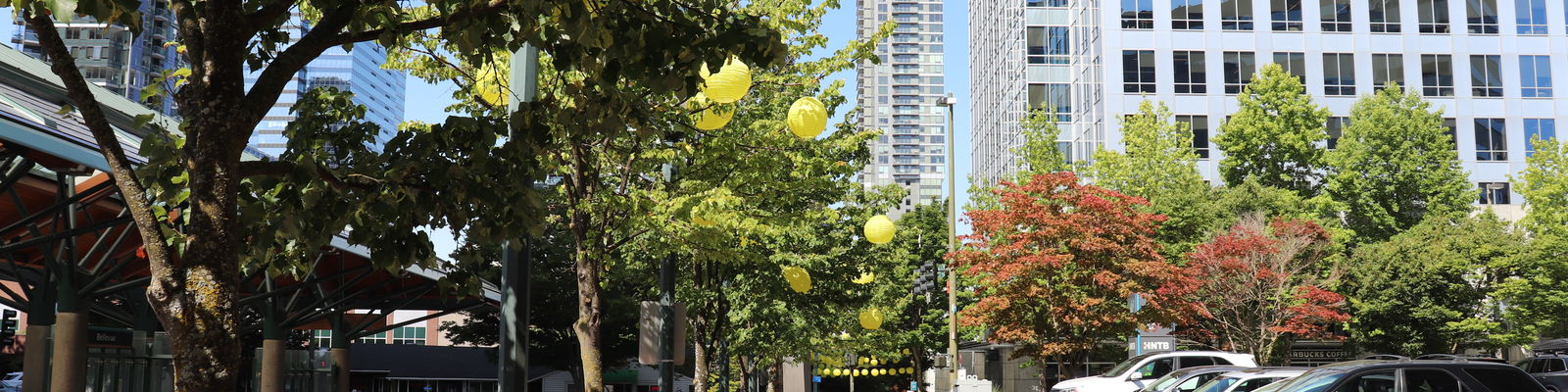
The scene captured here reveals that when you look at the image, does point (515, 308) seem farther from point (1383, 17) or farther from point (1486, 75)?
point (1486, 75)

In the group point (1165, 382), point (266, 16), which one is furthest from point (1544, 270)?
point (266, 16)

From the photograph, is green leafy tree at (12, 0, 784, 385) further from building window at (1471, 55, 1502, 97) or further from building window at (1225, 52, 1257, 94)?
building window at (1471, 55, 1502, 97)

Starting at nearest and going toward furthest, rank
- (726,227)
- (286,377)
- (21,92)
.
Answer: (21,92)
(726,227)
(286,377)

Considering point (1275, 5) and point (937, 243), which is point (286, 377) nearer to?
point (937, 243)

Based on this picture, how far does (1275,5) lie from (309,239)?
5978cm

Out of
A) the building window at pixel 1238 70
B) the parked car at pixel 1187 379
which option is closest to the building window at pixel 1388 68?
the building window at pixel 1238 70

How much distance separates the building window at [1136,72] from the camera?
6000 centimetres

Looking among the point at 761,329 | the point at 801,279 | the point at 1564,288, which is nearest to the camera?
the point at 801,279

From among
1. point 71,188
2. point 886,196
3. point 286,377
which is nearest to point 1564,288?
point 886,196

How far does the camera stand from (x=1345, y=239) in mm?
39625

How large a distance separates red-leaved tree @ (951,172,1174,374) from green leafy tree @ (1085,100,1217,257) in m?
8.68

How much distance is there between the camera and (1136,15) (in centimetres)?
6053

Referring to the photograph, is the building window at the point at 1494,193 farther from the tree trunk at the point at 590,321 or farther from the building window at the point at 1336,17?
the tree trunk at the point at 590,321

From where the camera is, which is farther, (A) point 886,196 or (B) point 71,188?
(A) point 886,196
